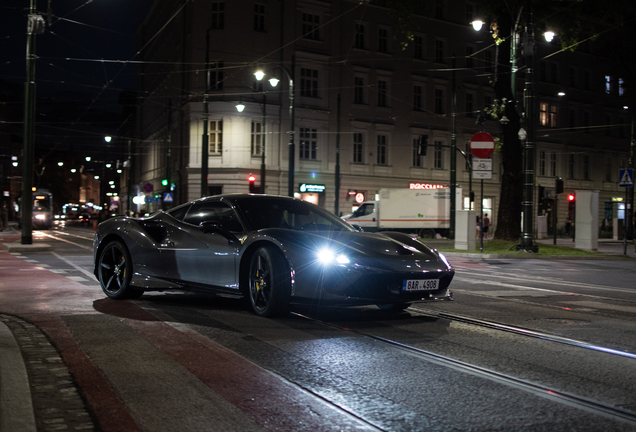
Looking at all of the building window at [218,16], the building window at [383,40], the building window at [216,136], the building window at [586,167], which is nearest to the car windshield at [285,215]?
the building window at [216,136]

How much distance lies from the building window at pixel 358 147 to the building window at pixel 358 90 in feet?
7.71

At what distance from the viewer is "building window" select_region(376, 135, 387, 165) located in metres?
48.8

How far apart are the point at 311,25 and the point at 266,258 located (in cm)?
4094

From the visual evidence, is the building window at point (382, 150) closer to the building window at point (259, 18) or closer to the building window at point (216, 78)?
the building window at point (259, 18)

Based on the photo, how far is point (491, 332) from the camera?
6.50 m

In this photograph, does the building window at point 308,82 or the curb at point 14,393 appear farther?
the building window at point 308,82

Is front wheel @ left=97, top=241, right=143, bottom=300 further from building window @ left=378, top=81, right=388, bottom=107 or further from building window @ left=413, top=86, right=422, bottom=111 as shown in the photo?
building window @ left=413, top=86, right=422, bottom=111

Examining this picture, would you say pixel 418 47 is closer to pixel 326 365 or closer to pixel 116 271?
pixel 116 271

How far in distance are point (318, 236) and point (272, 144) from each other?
125 ft

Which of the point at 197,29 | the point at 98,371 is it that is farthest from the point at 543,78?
the point at 98,371

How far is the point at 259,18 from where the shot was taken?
44.7 m

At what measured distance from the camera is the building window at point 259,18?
44656 mm

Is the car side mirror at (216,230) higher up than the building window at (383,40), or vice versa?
the building window at (383,40)

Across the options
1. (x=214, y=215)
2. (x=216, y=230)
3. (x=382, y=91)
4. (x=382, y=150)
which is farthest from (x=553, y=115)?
(x=216, y=230)
